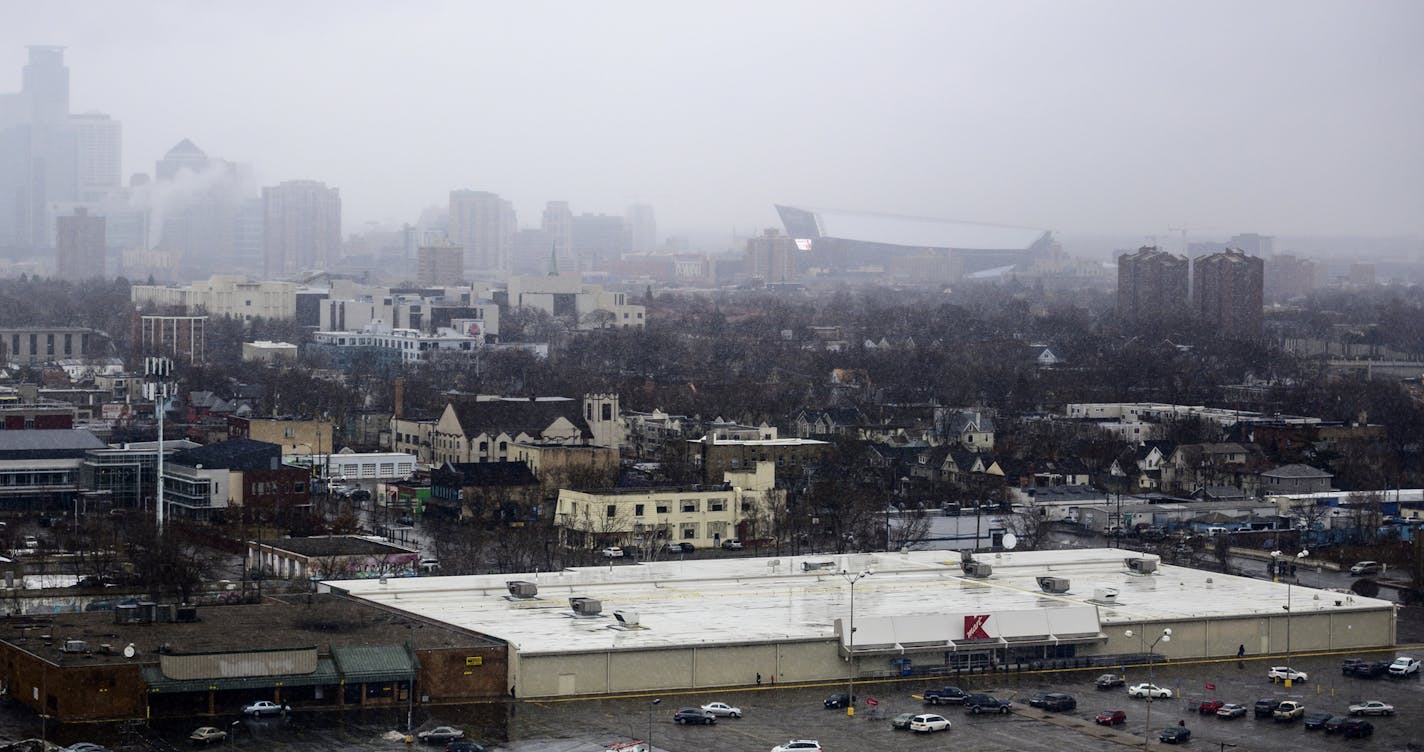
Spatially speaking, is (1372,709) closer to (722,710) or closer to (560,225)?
(722,710)

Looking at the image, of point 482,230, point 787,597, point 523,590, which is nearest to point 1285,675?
point 787,597

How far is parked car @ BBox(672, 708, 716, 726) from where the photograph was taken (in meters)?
9.98

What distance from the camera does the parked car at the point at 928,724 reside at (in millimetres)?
9961

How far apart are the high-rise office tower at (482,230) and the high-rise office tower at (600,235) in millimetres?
6054

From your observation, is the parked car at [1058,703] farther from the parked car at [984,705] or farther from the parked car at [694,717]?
the parked car at [694,717]

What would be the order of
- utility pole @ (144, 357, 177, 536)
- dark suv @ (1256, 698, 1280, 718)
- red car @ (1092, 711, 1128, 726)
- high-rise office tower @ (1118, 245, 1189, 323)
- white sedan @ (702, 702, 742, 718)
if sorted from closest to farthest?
white sedan @ (702, 702, 742, 718) < red car @ (1092, 711, 1128, 726) < dark suv @ (1256, 698, 1280, 718) < utility pole @ (144, 357, 177, 536) < high-rise office tower @ (1118, 245, 1189, 323)

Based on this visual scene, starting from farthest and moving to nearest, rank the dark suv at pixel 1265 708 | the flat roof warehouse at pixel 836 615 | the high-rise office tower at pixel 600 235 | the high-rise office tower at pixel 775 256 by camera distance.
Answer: the high-rise office tower at pixel 600 235 < the high-rise office tower at pixel 775 256 < the flat roof warehouse at pixel 836 615 < the dark suv at pixel 1265 708

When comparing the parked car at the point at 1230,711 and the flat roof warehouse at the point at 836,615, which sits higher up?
the flat roof warehouse at the point at 836,615

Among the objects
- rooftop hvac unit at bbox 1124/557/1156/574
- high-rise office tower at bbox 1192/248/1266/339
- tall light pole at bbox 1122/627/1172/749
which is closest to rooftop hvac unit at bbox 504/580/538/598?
tall light pole at bbox 1122/627/1172/749

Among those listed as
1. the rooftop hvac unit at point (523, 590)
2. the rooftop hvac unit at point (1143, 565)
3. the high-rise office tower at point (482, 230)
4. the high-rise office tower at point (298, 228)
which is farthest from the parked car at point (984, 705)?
the high-rise office tower at point (482, 230)

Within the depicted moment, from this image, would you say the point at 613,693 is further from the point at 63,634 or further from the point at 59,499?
the point at 59,499

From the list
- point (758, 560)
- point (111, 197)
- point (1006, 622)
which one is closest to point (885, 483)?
point (758, 560)

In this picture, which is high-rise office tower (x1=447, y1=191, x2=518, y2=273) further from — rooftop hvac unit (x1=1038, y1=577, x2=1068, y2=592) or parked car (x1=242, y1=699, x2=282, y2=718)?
parked car (x1=242, y1=699, x2=282, y2=718)

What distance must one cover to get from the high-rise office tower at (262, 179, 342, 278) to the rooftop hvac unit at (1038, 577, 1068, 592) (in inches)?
3267
